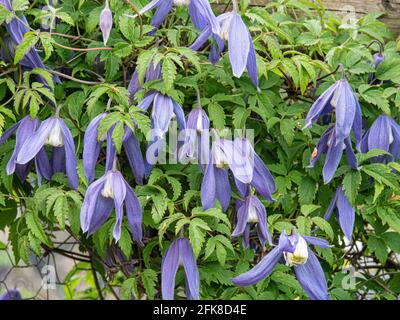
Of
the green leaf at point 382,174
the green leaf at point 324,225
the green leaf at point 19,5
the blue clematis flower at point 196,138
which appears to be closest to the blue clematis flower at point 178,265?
the blue clematis flower at point 196,138

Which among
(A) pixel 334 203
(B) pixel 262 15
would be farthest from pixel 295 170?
(B) pixel 262 15

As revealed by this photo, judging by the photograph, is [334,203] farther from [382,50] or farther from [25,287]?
[25,287]

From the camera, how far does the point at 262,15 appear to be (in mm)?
1410

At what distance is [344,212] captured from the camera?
1391mm

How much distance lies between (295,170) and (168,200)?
30cm

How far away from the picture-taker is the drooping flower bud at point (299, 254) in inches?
47.5

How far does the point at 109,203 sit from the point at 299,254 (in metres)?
0.34

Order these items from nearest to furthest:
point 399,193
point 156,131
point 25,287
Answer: point 156,131, point 399,193, point 25,287

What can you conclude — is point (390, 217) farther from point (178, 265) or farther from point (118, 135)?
point (118, 135)

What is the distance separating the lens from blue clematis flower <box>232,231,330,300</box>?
121cm

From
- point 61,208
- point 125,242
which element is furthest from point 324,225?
point 61,208

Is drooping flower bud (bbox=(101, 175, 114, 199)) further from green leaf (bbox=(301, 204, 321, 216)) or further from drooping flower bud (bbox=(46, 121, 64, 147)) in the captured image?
green leaf (bbox=(301, 204, 321, 216))

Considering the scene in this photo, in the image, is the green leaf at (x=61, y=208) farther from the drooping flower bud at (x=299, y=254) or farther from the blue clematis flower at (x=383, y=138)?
the blue clematis flower at (x=383, y=138)

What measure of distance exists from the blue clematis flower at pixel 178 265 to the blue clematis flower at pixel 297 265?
0.24ft
